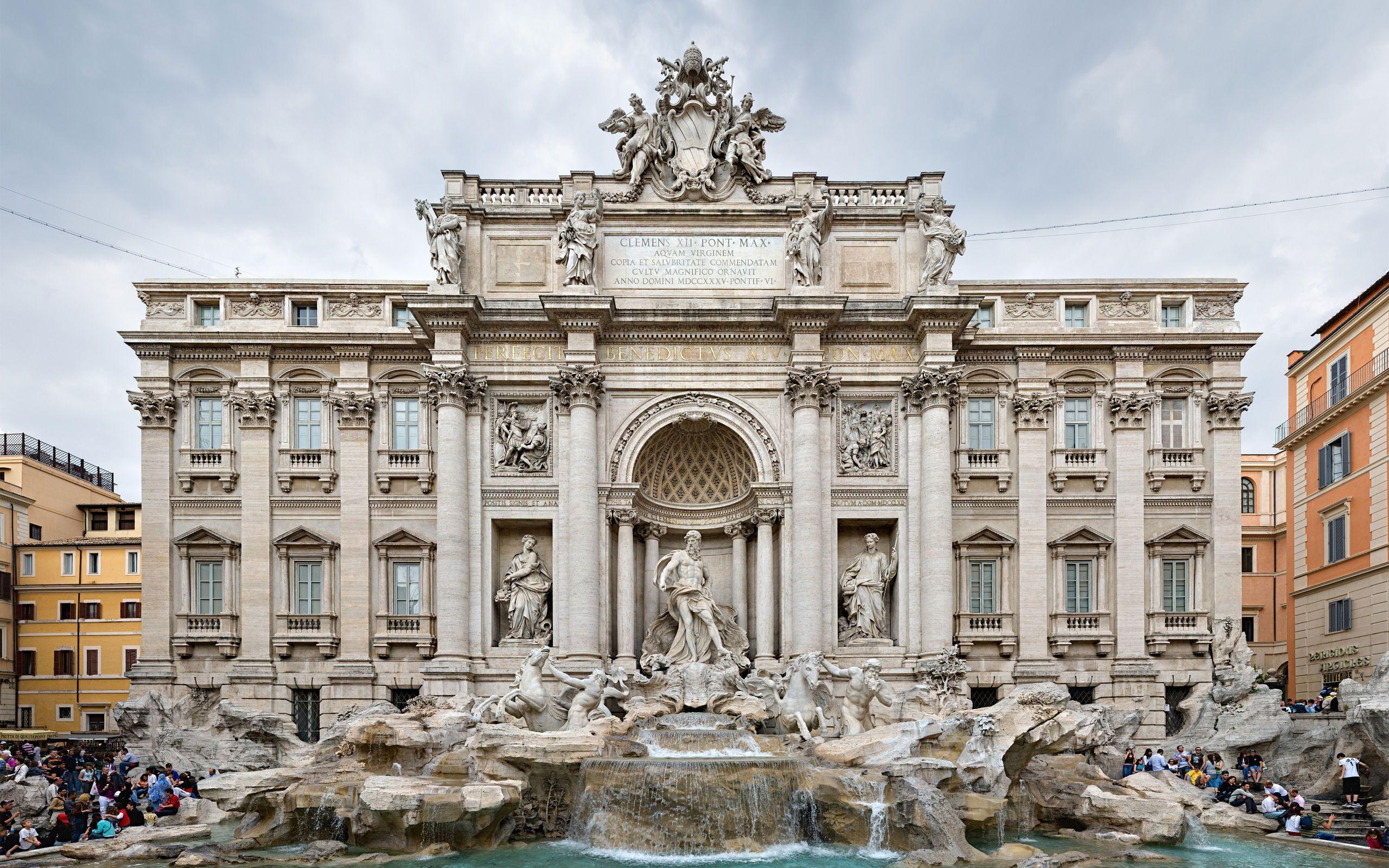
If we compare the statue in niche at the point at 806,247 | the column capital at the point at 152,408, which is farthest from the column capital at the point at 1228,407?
the column capital at the point at 152,408

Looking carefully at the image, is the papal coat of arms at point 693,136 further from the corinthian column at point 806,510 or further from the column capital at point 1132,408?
the column capital at point 1132,408

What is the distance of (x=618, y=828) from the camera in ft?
56.3

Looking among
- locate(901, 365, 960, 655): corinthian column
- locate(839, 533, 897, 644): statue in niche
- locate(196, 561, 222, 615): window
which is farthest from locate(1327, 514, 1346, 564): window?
locate(196, 561, 222, 615): window

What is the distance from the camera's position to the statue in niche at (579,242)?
25.1 metres

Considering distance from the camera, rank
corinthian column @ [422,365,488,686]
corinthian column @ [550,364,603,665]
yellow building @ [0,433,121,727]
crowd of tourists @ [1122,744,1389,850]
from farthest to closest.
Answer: yellow building @ [0,433,121,727], corinthian column @ [422,365,488,686], corinthian column @ [550,364,603,665], crowd of tourists @ [1122,744,1389,850]

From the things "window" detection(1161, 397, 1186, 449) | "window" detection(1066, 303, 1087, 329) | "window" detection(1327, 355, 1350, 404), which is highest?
"window" detection(1066, 303, 1087, 329)

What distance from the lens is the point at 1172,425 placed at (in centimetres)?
2703

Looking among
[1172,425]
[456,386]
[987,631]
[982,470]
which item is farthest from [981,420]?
[456,386]

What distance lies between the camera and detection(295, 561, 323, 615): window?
26.2 m

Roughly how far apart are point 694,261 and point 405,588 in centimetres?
1229

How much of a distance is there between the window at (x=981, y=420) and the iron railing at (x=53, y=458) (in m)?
37.7

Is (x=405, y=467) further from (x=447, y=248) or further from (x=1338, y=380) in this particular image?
(x=1338, y=380)

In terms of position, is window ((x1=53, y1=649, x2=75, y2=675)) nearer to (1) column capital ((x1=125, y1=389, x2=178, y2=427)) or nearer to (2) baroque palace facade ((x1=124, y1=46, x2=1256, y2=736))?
(2) baroque palace facade ((x1=124, y1=46, x2=1256, y2=736))

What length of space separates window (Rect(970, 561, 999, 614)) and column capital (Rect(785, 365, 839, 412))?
261 inches
